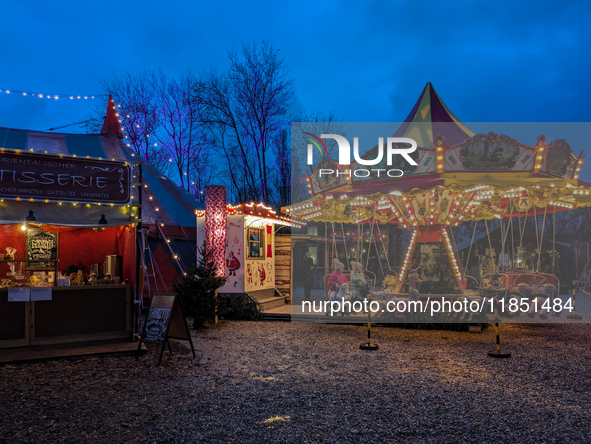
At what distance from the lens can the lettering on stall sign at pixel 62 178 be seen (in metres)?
6.50

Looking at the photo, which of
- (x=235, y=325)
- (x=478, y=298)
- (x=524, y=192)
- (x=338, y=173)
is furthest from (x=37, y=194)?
(x=524, y=192)

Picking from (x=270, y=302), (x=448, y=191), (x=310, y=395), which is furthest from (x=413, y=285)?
(x=310, y=395)

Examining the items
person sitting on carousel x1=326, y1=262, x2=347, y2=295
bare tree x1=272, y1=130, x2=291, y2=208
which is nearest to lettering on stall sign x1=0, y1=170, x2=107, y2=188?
person sitting on carousel x1=326, y1=262, x2=347, y2=295

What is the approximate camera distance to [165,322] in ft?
20.9

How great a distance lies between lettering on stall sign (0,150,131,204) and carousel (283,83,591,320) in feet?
17.3

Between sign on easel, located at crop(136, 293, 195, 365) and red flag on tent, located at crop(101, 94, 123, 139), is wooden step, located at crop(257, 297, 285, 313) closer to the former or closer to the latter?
sign on easel, located at crop(136, 293, 195, 365)

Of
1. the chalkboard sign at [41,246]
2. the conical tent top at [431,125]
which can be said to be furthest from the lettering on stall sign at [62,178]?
the conical tent top at [431,125]

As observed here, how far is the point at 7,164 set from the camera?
650 centimetres

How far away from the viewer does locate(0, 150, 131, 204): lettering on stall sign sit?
6500 mm

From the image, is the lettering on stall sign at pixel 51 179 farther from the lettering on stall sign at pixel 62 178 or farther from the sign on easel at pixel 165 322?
the sign on easel at pixel 165 322

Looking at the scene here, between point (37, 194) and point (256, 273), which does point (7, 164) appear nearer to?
point (37, 194)

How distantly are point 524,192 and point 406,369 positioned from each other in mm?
7266

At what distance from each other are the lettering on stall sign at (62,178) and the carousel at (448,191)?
5270 mm

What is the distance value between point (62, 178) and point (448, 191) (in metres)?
8.25
